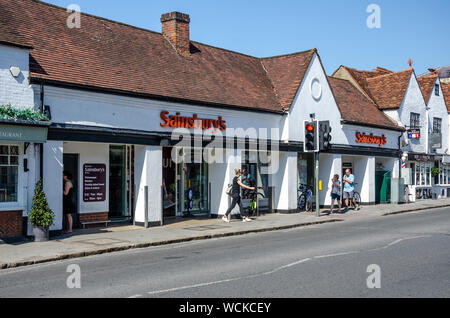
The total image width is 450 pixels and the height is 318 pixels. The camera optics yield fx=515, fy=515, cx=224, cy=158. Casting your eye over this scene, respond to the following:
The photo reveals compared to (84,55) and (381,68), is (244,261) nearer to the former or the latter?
(84,55)

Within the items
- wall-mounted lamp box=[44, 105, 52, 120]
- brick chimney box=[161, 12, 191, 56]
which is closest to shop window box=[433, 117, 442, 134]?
brick chimney box=[161, 12, 191, 56]

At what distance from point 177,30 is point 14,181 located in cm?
970

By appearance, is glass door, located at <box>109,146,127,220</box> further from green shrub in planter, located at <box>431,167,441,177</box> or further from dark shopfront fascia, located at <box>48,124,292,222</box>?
green shrub in planter, located at <box>431,167,441,177</box>

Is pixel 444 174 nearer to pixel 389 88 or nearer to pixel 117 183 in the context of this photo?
pixel 389 88

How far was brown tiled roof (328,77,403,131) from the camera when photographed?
88.2 ft

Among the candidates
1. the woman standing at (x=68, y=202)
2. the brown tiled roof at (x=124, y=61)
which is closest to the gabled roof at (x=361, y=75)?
the brown tiled roof at (x=124, y=61)

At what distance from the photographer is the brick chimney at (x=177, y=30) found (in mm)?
20531

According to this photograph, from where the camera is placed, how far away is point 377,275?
8352 millimetres

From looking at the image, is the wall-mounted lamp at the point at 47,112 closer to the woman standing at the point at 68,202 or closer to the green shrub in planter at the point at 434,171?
the woman standing at the point at 68,202

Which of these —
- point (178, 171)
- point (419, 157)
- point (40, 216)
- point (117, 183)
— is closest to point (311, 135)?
point (178, 171)

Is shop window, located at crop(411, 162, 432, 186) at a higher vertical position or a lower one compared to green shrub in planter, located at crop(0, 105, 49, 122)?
lower

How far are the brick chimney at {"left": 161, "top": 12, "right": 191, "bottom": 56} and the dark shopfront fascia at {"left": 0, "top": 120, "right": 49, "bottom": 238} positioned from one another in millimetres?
8765
